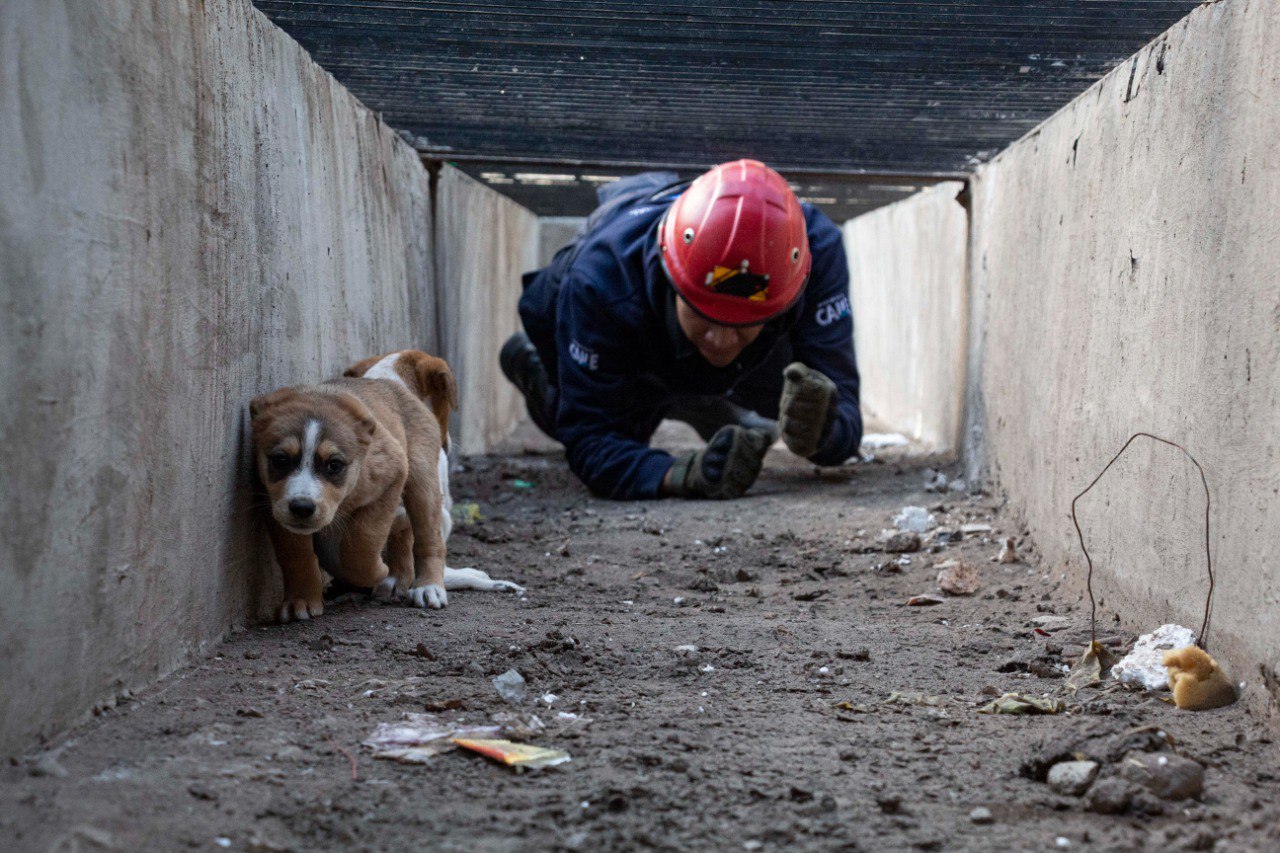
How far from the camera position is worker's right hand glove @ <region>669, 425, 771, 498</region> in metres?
6.21

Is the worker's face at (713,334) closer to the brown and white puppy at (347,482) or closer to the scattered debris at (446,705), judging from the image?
the brown and white puppy at (347,482)

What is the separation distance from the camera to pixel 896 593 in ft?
14.3

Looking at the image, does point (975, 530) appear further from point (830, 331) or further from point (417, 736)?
point (417, 736)

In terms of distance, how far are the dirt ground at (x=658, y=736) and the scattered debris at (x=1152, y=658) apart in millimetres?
68

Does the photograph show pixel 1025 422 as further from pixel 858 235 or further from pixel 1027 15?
pixel 858 235

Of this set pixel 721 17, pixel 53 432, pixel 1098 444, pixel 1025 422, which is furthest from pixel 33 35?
pixel 1025 422

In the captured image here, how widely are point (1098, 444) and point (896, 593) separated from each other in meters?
0.94

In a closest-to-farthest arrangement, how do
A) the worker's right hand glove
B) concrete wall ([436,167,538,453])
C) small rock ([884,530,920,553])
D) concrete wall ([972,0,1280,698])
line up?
1. concrete wall ([972,0,1280,698])
2. small rock ([884,530,920,553])
3. the worker's right hand glove
4. concrete wall ([436,167,538,453])

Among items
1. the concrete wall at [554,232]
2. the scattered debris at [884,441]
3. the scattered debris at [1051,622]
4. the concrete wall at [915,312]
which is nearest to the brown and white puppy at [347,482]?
the scattered debris at [1051,622]

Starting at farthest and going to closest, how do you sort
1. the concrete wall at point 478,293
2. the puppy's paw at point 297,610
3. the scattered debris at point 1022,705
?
the concrete wall at point 478,293 < the puppy's paw at point 297,610 < the scattered debris at point 1022,705

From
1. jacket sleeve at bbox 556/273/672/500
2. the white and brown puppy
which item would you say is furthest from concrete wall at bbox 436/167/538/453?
the white and brown puppy

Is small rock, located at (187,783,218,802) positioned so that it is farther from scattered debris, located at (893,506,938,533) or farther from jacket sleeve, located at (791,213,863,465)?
jacket sleeve, located at (791,213,863,465)

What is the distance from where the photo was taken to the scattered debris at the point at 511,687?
9.50 ft

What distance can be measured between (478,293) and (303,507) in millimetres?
5824
